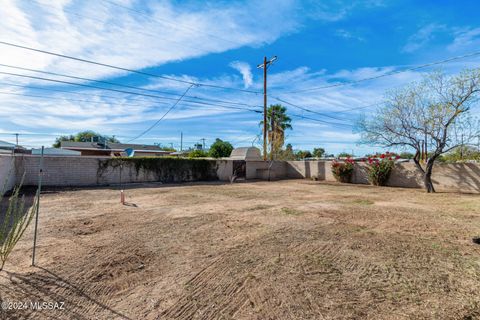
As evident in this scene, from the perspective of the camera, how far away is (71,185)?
40.9 feet

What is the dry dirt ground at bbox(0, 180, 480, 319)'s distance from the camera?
2.33m

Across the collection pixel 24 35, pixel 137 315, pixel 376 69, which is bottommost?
pixel 137 315

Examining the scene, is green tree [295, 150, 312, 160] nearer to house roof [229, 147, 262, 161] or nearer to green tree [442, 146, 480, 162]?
house roof [229, 147, 262, 161]

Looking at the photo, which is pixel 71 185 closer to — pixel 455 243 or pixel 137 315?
pixel 137 315

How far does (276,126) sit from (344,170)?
10.8m

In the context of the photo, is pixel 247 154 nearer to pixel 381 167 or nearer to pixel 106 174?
pixel 381 167

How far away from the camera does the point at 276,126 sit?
83.9ft

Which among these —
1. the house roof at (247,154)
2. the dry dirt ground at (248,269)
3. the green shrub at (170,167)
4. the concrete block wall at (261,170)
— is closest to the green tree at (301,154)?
the house roof at (247,154)

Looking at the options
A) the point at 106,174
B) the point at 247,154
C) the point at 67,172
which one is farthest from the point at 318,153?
the point at 67,172

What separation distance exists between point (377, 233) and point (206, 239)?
3252mm

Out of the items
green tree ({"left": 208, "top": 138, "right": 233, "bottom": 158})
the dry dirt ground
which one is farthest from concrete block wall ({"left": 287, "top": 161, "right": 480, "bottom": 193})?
green tree ({"left": 208, "top": 138, "right": 233, "bottom": 158})

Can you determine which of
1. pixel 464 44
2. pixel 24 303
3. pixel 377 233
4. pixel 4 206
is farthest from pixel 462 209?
pixel 4 206

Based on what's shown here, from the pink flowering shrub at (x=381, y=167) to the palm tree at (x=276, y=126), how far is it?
7375 mm

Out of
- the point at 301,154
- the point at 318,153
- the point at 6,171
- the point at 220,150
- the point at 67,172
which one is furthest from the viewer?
the point at 318,153
